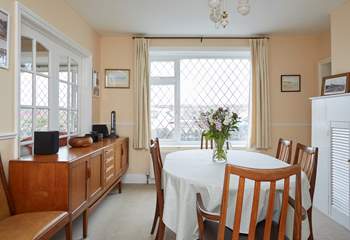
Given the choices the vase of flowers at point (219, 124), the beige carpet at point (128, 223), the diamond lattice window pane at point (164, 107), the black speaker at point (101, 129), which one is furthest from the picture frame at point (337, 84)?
the black speaker at point (101, 129)

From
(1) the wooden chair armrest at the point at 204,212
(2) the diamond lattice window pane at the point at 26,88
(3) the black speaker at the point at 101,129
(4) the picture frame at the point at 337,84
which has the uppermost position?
(4) the picture frame at the point at 337,84

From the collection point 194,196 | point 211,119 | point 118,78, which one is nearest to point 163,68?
point 118,78

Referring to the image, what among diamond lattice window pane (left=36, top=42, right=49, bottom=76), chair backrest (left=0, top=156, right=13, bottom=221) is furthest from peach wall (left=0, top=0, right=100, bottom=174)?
diamond lattice window pane (left=36, top=42, right=49, bottom=76)

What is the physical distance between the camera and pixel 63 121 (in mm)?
3225

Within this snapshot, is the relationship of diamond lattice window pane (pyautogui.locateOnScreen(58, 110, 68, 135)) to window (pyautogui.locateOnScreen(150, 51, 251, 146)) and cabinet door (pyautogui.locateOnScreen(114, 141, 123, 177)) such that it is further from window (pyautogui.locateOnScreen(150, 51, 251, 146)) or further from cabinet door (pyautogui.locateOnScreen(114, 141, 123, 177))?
window (pyautogui.locateOnScreen(150, 51, 251, 146))

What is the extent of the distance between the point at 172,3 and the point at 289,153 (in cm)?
214

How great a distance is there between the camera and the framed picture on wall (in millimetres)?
1968

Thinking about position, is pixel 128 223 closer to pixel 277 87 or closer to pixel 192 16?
pixel 192 16

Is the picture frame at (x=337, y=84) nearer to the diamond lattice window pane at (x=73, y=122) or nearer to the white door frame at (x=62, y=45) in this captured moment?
the white door frame at (x=62, y=45)

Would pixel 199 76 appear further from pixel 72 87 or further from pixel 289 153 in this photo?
pixel 289 153

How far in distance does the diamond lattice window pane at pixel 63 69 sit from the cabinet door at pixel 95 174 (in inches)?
42.3

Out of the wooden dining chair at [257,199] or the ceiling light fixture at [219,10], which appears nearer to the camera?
the wooden dining chair at [257,199]

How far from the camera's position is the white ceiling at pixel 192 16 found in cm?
315

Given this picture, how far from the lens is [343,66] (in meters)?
3.18
